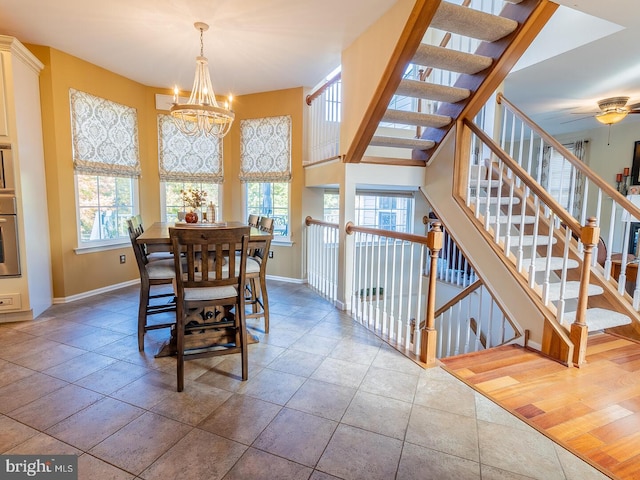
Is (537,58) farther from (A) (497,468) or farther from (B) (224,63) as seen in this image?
(A) (497,468)

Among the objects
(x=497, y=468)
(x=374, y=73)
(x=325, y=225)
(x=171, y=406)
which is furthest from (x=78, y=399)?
(x=374, y=73)

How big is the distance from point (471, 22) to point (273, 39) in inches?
72.7

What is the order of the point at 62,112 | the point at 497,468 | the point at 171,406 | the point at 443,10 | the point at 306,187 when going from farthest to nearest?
the point at 306,187 < the point at 62,112 < the point at 443,10 < the point at 171,406 < the point at 497,468

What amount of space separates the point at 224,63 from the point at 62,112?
1.85 meters

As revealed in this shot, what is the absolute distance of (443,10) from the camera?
2254mm

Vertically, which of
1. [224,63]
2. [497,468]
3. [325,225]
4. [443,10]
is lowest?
[497,468]

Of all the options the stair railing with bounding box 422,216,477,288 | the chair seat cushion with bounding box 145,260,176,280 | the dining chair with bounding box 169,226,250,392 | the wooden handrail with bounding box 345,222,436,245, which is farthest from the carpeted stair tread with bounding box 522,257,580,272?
the chair seat cushion with bounding box 145,260,176,280

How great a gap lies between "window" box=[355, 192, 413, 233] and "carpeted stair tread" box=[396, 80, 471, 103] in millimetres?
2503

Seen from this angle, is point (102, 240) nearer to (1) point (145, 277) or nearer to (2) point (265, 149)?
(1) point (145, 277)

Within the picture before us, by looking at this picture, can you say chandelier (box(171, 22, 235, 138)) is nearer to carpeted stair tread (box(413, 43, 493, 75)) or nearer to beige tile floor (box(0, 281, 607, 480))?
carpeted stair tread (box(413, 43, 493, 75))

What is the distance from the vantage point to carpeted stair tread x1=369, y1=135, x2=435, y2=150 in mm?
3215

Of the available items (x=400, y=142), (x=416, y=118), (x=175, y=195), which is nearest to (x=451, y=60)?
(x=416, y=118)

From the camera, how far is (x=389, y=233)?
289 centimetres

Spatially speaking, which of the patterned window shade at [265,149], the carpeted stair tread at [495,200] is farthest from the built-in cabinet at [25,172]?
the carpeted stair tread at [495,200]
